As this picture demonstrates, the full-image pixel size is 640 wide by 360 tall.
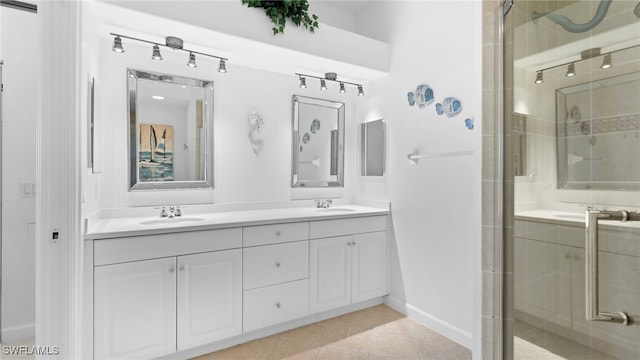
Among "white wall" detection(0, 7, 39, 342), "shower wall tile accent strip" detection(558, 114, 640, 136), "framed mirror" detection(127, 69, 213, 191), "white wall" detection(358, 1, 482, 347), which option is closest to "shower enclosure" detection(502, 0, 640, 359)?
"shower wall tile accent strip" detection(558, 114, 640, 136)

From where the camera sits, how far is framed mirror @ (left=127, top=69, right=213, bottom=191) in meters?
2.37

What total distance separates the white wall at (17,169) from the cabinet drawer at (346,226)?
2.01 m

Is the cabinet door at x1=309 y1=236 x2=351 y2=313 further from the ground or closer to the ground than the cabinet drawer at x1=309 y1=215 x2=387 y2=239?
closer to the ground

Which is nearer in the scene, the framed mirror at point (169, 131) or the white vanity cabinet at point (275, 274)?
the white vanity cabinet at point (275, 274)

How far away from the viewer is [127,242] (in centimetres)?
178

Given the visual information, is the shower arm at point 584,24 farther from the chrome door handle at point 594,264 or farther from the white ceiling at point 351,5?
the white ceiling at point 351,5

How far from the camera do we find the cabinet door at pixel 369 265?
2717mm

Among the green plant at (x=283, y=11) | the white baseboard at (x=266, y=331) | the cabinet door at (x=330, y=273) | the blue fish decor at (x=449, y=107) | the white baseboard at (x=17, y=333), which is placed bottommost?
the white baseboard at (x=266, y=331)

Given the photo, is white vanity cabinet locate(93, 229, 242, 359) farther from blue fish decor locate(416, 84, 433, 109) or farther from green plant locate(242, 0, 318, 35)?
blue fish decor locate(416, 84, 433, 109)

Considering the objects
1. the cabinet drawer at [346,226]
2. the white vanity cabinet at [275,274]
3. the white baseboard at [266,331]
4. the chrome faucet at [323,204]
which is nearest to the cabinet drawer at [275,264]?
the white vanity cabinet at [275,274]

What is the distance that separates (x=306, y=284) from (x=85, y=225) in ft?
5.10

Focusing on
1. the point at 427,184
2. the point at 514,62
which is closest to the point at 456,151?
the point at 427,184

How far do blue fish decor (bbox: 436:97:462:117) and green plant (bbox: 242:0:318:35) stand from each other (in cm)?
123

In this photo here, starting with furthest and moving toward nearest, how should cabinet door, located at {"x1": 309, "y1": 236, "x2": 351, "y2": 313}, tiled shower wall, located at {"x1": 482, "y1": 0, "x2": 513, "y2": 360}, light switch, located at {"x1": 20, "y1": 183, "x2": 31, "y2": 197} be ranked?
1. cabinet door, located at {"x1": 309, "y1": 236, "x2": 351, "y2": 313}
2. light switch, located at {"x1": 20, "y1": 183, "x2": 31, "y2": 197}
3. tiled shower wall, located at {"x1": 482, "y1": 0, "x2": 513, "y2": 360}
